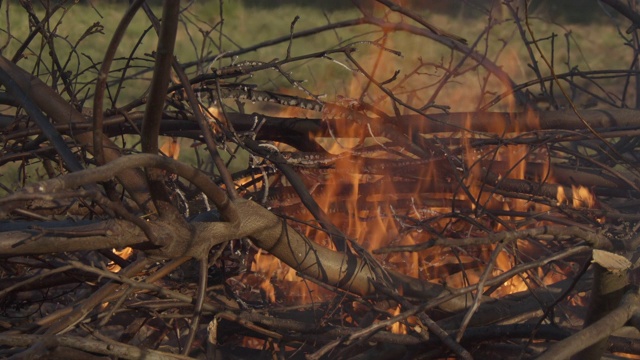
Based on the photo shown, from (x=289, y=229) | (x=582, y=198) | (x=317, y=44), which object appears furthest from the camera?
(x=317, y=44)

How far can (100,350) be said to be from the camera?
1.53m

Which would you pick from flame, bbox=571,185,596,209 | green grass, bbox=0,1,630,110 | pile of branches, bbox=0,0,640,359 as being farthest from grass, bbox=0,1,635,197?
flame, bbox=571,185,596,209

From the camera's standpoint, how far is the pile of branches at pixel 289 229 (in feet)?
4.96

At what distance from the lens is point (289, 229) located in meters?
2.12

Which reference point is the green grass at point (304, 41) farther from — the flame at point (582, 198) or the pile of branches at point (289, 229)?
the flame at point (582, 198)

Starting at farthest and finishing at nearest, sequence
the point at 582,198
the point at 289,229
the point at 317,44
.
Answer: the point at 317,44 → the point at 582,198 → the point at 289,229

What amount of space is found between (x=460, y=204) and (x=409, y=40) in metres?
3.97

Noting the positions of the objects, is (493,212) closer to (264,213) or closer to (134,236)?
(264,213)

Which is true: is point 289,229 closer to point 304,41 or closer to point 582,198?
point 582,198

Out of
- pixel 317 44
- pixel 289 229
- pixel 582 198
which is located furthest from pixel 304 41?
pixel 289 229

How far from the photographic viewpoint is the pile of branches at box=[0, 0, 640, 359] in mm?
1511

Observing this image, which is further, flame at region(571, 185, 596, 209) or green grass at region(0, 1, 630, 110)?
green grass at region(0, 1, 630, 110)

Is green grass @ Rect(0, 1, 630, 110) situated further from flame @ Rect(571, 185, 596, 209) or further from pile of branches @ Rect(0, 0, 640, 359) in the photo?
flame @ Rect(571, 185, 596, 209)

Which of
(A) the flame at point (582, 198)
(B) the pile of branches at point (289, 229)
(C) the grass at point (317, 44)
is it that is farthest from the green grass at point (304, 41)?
(A) the flame at point (582, 198)
